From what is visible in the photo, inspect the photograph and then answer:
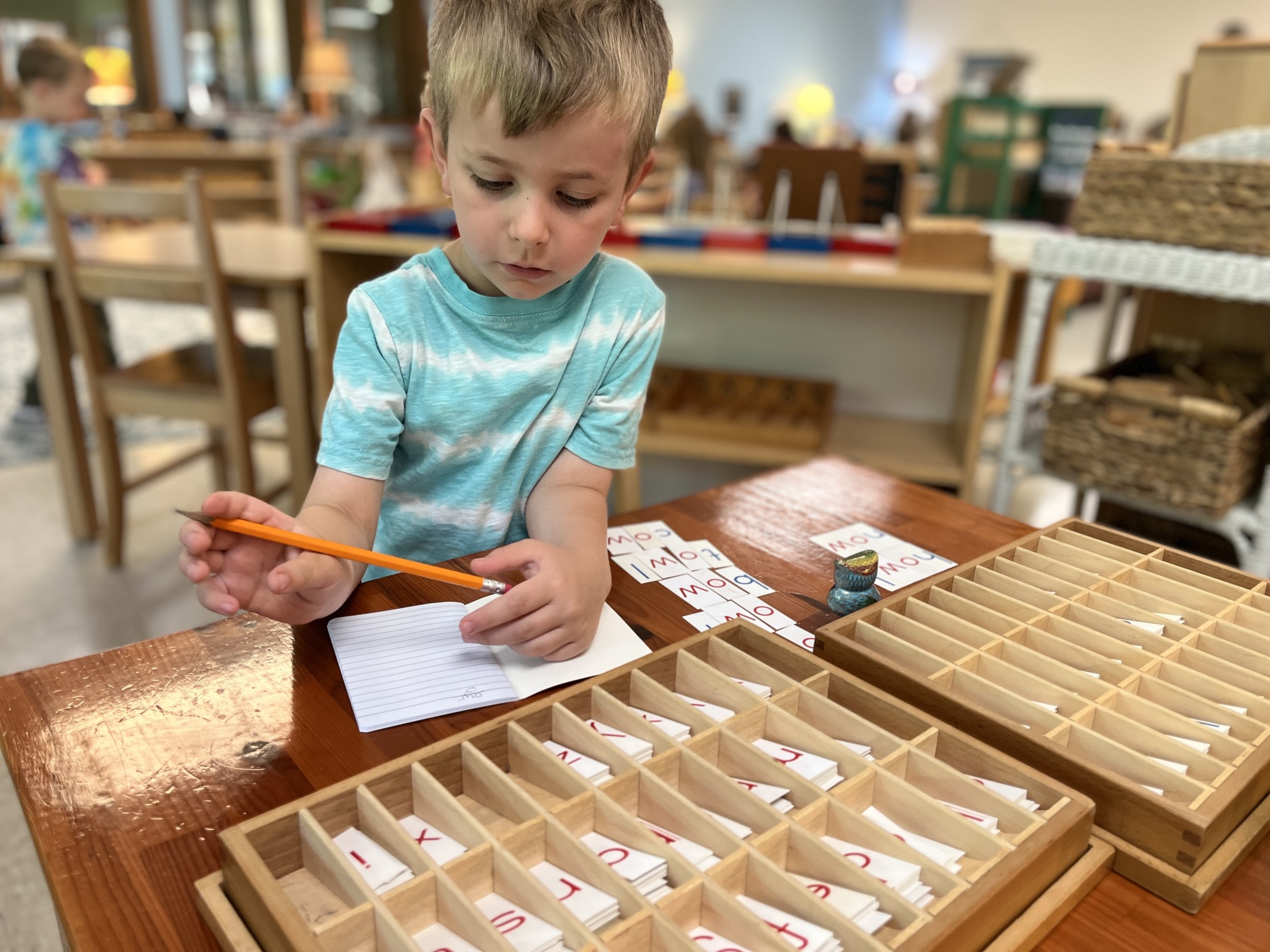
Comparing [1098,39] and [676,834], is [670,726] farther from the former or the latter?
[1098,39]

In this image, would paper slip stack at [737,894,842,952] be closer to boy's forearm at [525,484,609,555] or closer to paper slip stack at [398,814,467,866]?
paper slip stack at [398,814,467,866]

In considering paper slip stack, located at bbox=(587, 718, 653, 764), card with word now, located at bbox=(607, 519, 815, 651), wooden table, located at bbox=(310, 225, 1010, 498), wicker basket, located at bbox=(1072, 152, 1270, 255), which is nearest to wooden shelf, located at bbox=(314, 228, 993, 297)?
wooden table, located at bbox=(310, 225, 1010, 498)

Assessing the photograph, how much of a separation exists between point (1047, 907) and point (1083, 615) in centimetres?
28

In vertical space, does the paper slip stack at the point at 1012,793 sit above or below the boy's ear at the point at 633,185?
below

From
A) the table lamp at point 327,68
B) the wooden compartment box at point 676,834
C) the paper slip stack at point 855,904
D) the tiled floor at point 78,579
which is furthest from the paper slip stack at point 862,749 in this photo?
the table lamp at point 327,68

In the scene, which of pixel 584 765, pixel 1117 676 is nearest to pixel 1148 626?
pixel 1117 676

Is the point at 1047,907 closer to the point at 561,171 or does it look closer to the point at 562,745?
the point at 562,745

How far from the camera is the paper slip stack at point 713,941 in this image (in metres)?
0.42

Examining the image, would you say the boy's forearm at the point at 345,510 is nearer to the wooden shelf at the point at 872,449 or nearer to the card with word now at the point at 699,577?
the card with word now at the point at 699,577

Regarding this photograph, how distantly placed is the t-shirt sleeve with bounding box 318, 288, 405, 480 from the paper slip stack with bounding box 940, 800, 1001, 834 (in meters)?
0.54

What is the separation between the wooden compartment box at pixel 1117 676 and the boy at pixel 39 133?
310cm

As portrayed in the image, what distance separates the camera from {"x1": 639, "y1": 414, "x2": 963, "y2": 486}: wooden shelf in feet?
5.97

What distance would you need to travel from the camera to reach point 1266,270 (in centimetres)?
139

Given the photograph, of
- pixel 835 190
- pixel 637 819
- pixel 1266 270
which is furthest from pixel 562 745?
pixel 835 190
